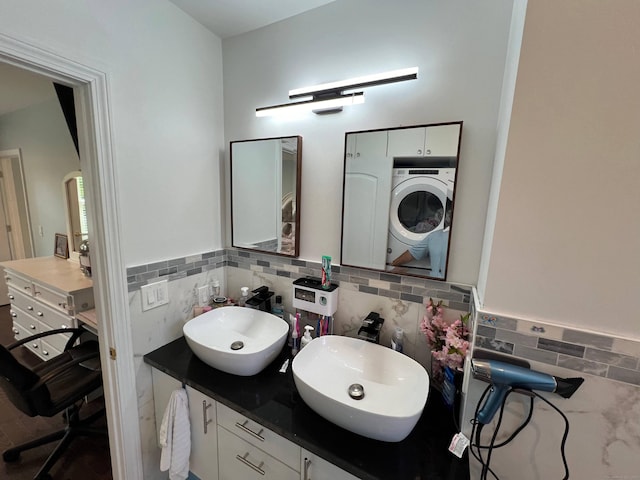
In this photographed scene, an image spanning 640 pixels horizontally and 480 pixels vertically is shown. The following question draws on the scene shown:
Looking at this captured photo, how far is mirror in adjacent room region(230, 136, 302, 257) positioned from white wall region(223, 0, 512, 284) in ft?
0.19

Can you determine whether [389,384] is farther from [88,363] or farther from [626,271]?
[88,363]

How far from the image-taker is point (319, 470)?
905 millimetres

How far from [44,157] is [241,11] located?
3.10 meters

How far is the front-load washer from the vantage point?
1079 millimetres

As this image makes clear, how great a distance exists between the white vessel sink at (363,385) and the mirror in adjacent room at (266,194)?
1.84 feet

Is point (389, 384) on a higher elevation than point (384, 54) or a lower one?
lower

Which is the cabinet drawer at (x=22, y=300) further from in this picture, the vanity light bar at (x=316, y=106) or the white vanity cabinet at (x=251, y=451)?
the vanity light bar at (x=316, y=106)

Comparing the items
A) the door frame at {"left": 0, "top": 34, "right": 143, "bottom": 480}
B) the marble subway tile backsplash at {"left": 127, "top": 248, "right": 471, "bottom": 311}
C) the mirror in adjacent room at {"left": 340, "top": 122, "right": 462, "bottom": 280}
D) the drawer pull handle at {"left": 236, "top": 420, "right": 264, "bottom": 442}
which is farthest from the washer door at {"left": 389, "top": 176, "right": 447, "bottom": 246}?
the door frame at {"left": 0, "top": 34, "right": 143, "bottom": 480}

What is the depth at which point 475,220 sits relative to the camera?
1.06 m

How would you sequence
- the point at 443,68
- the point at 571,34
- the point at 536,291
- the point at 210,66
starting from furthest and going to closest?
the point at 210,66 → the point at 443,68 → the point at 536,291 → the point at 571,34

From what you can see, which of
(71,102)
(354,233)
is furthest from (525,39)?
(71,102)

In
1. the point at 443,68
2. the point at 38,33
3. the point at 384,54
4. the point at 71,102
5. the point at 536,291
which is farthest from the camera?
the point at 71,102

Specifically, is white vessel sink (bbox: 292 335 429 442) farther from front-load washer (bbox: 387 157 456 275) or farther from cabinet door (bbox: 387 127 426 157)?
cabinet door (bbox: 387 127 426 157)

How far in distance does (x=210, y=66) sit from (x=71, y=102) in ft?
2.32
